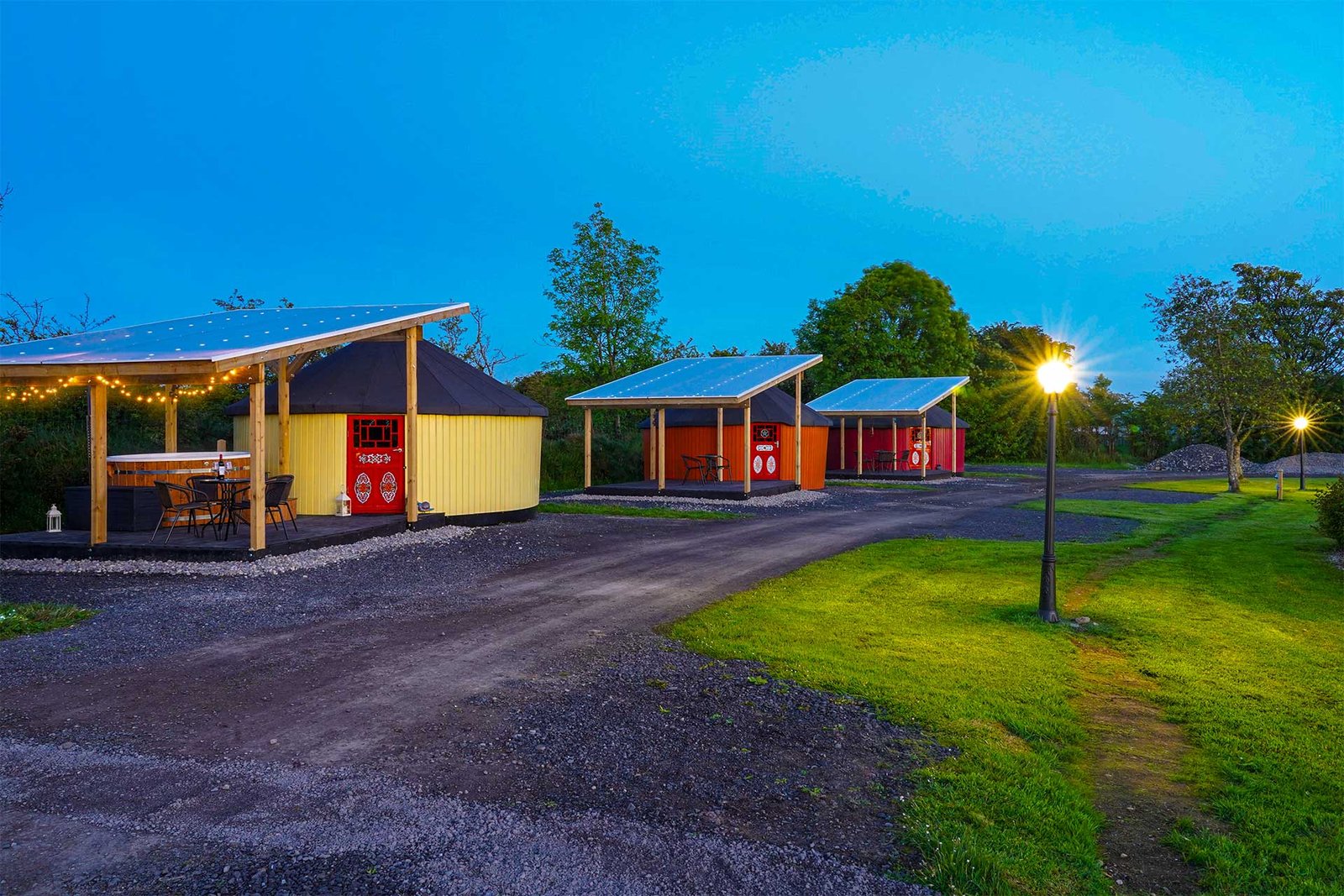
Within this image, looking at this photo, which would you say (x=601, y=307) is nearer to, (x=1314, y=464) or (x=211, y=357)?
(x=211, y=357)

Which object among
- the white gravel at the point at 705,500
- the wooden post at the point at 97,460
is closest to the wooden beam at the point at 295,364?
the wooden post at the point at 97,460

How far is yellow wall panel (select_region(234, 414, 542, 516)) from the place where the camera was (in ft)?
45.5

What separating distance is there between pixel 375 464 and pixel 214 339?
358cm

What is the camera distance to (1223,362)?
26672 mm

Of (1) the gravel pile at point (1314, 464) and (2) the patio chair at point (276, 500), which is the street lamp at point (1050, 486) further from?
(1) the gravel pile at point (1314, 464)

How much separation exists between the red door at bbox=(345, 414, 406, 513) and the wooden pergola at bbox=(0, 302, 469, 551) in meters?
0.74

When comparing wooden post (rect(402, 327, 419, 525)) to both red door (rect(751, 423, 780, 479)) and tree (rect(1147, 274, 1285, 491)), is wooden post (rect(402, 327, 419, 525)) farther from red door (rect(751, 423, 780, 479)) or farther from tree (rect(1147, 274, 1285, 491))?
tree (rect(1147, 274, 1285, 491))

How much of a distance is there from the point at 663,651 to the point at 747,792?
2525 mm

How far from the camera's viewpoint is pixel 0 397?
13.8 metres

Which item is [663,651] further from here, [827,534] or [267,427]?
[267,427]

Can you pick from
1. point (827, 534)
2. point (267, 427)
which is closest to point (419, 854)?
point (827, 534)

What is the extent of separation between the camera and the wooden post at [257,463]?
32.1ft

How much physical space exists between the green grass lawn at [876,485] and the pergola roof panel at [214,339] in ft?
51.0

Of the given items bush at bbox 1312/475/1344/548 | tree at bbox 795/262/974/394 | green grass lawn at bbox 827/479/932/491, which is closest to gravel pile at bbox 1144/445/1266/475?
tree at bbox 795/262/974/394
